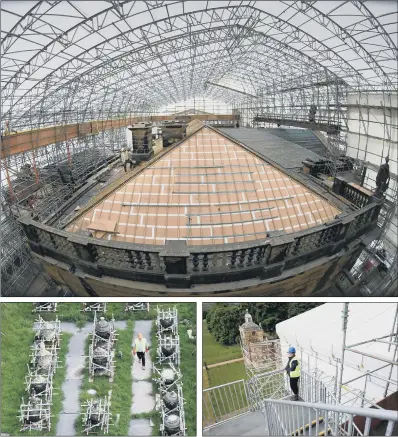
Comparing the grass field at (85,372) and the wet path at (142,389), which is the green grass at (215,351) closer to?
the grass field at (85,372)

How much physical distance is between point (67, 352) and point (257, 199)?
528 cm

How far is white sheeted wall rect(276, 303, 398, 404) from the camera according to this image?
541cm

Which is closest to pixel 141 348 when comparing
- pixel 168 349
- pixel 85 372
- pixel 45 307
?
pixel 168 349

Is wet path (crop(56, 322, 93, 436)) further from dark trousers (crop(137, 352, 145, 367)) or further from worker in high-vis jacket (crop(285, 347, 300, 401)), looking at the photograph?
worker in high-vis jacket (crop(285, 347, 300, 401))

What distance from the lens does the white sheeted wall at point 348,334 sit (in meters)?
5.41

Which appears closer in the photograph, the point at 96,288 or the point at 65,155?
the point at 96,288

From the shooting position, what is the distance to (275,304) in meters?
7.11

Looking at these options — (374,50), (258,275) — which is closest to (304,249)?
(258,275)

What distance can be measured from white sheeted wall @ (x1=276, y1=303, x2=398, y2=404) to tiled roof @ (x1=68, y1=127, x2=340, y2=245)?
196 centimetres

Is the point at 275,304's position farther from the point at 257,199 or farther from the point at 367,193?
the point at 367,193

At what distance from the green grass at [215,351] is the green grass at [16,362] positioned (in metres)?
2.92

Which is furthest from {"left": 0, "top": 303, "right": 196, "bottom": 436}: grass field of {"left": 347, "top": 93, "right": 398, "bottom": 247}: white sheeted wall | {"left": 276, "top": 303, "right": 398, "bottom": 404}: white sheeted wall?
{"left": 347, "top": 93, "right": 398, "bottom": 247}: white sheeted wall

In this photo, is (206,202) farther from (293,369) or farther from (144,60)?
(144,60)

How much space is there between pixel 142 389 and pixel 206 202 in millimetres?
4098
